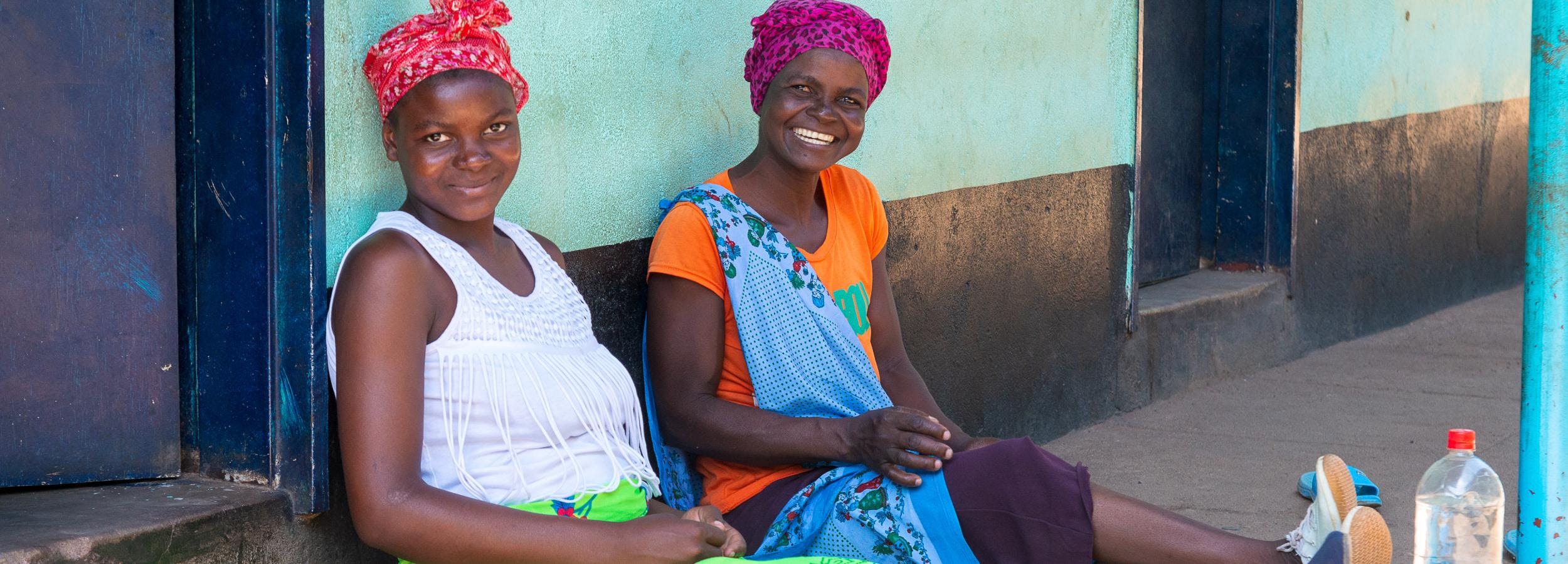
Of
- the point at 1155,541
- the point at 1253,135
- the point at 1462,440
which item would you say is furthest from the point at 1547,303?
the point at 1253,135

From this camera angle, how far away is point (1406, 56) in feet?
23.2

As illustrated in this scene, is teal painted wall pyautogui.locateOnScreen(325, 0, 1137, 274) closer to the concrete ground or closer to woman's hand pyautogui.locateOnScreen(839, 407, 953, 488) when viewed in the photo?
woman's hand pyautogui.locateOnScreen(839, 407, 953, 488)

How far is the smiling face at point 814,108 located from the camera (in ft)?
10.0

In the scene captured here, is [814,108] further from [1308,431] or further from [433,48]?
[1308,431]

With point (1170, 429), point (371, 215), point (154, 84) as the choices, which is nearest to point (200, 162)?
point (154, 84)

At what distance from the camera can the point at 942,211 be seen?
4305 mm

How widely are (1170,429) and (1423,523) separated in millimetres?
2065

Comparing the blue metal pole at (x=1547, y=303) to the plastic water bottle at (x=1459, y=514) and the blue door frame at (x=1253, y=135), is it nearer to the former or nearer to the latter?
the plastic water bottle at (x=1459, y=514)

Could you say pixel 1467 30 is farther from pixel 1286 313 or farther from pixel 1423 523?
pixel 1423 523

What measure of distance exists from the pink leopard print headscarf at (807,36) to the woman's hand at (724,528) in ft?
3.36

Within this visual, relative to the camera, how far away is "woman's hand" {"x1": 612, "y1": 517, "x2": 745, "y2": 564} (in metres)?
2.25

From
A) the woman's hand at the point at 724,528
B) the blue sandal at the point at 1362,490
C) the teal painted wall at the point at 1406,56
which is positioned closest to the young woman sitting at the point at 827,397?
the woman's hand at the point at 724,528

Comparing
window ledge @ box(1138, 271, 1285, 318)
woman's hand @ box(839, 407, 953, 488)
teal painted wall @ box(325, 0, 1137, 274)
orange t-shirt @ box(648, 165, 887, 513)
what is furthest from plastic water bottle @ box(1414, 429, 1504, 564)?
window ledge @ box(1138, 271, 1285, 318)

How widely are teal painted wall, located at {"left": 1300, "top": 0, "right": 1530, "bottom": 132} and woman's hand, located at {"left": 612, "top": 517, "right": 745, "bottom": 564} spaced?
468 centimetres
